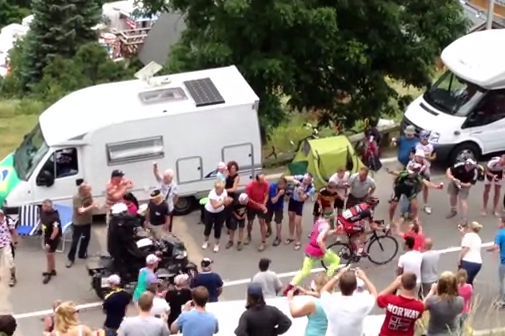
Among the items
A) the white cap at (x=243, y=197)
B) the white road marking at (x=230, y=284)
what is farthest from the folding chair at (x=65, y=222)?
the white cap at (x=243, y=197)

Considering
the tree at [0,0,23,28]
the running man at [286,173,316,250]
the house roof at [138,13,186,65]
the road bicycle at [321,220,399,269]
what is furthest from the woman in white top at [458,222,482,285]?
the tree at [0,0,23,28]

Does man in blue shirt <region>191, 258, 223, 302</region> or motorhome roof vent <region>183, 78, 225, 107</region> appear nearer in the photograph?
man in blue shirt <region>191, 258, 223, 302</region>

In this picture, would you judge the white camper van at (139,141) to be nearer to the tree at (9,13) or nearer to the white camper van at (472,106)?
the white camper van at (472,106)

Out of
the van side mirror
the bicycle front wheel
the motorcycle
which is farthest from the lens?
the van side mirror

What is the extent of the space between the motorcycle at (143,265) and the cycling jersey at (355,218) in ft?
7.95

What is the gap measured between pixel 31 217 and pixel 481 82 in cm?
878

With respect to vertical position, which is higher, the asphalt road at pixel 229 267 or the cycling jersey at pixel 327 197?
the cycling jersey at pixel 327 197

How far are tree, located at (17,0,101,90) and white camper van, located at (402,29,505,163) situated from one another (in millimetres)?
28166

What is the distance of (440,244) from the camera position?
17578 millimetres

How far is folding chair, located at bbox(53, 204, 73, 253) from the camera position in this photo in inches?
679

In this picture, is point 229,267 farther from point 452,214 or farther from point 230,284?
point 452,214

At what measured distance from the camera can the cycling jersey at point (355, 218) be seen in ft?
52.9

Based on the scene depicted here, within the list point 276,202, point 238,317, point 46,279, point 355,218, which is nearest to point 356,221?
point 355,218

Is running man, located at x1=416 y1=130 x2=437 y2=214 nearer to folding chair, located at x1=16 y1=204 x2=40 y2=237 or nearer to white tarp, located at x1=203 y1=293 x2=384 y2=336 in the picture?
white tarp, located at x1=203 y1=293 x2=384 y2=336
